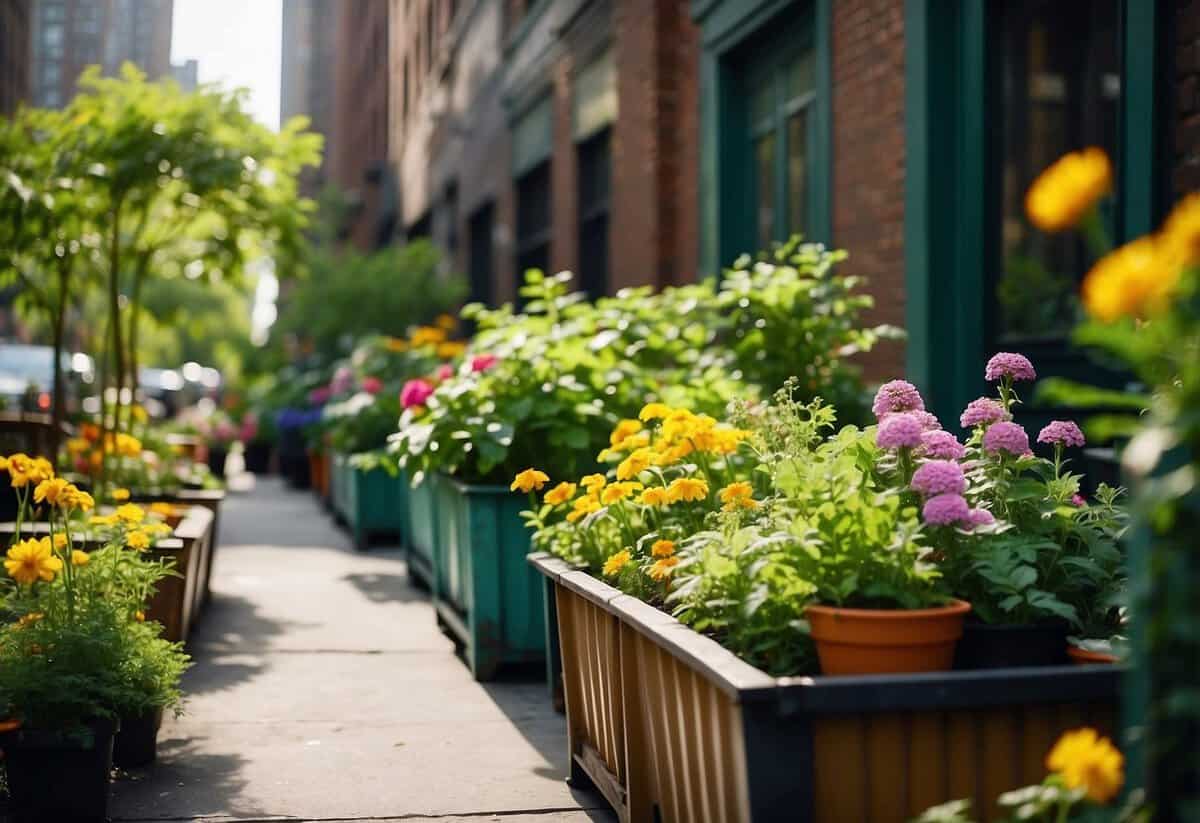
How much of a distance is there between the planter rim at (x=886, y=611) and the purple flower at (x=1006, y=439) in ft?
1.76

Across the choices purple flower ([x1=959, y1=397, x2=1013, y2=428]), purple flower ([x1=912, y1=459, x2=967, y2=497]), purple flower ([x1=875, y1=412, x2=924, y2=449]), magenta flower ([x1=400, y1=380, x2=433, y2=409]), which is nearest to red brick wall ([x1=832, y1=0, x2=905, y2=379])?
magenta flower ([x1=400, y1=380, x2=433, y2=409])

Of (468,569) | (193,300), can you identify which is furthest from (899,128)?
(193,300)

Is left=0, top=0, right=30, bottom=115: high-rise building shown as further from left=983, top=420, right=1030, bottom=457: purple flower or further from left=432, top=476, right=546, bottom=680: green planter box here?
left=983, top=420, right=1030, bottom=457: purple flower

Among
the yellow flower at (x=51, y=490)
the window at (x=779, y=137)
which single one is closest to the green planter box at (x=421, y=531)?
the window at (x=779, y=137)

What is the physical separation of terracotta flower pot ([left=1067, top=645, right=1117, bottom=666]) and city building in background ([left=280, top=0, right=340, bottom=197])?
159ft

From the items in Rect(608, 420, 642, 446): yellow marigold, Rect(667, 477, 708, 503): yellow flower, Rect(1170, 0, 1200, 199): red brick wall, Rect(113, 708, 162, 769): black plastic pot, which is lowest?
Rect(113, 708, 162, 769): black plastic pot

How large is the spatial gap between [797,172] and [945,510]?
6.00 m

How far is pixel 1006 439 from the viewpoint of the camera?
349 cm

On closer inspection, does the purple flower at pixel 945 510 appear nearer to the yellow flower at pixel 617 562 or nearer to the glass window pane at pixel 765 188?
the yellow flower at pixel 617 562

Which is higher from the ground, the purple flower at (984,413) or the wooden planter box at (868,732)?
the purple flower at (984,413)

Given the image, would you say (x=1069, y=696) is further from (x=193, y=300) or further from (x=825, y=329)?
(x=193, y=300)

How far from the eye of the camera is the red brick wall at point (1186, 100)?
4.91m

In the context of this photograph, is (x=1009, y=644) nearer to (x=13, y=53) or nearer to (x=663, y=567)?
(x=663, y=567)

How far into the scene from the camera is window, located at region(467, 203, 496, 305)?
19.6 meters
